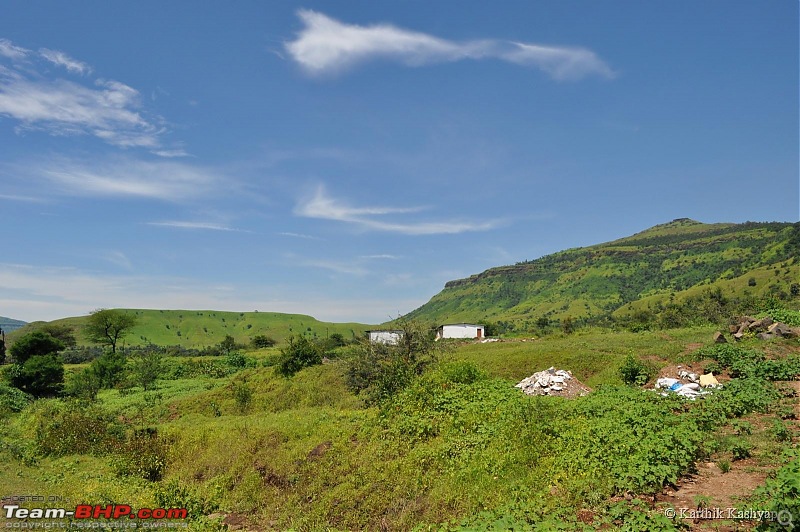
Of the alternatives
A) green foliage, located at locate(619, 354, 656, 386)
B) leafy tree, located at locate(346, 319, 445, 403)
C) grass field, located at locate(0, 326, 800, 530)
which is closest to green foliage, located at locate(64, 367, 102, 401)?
grass field, located at locate(0, 326, 800, 530)

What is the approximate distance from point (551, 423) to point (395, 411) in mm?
5404

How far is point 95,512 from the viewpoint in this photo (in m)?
10.4

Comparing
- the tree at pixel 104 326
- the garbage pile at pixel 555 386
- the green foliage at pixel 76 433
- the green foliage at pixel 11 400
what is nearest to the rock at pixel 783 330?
the garbage pile at pixel 555 386

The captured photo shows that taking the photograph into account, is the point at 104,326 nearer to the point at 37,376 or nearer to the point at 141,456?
the point at 37,376

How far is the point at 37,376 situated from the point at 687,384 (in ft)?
153

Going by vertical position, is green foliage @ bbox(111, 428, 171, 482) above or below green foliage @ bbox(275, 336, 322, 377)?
below

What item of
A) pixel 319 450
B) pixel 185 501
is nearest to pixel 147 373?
pixel 319 450

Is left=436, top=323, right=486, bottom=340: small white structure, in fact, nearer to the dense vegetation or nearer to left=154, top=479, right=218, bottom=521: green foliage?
the dense vegetation

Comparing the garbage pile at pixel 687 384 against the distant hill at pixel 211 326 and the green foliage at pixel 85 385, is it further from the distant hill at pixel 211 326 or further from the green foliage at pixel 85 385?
the distant hill at pixel 211 326

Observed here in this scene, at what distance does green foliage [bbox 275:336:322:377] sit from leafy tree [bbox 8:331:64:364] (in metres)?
25.1

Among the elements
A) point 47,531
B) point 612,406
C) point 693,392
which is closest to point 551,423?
point 612,406

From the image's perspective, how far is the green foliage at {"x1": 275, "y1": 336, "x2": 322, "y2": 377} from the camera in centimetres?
3400

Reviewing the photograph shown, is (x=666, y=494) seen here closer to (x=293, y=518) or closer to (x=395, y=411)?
(x=293, y=518)

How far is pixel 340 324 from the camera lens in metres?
171
